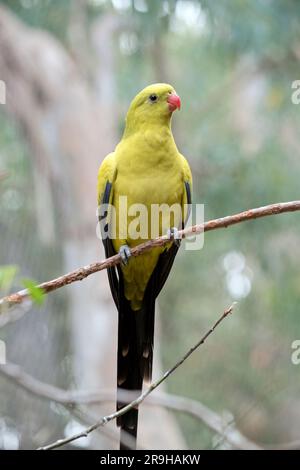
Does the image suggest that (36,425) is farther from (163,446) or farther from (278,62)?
(278,62)

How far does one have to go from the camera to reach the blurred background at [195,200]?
7.64 metres

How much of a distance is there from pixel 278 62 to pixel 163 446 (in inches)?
206

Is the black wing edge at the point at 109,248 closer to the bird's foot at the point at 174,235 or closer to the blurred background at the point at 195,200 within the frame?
the bird's foot at the point at 174,235

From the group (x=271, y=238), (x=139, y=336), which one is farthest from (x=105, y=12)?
(x=139, y=336)

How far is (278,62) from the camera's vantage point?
9.57m

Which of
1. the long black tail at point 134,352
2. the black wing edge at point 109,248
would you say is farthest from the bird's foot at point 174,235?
the long black tail at point 134,352

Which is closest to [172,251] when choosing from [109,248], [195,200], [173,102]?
[109,248]

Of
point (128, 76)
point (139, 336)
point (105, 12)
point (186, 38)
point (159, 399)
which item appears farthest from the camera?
point (186, 38)

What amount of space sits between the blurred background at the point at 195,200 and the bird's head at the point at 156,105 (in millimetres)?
3249

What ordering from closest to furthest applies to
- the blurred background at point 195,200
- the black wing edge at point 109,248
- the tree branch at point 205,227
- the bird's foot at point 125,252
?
the tree branch at point 205,227 → the bird's foot at point 125,252 → the black wing edge at point 109,248 → the blurred background at point 195,200

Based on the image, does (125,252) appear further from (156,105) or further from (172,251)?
(156,105)

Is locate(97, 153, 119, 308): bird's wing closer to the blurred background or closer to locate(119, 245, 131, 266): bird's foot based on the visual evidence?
locate(119, 245, 131, 266): bird's foot

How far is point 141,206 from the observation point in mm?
3871
